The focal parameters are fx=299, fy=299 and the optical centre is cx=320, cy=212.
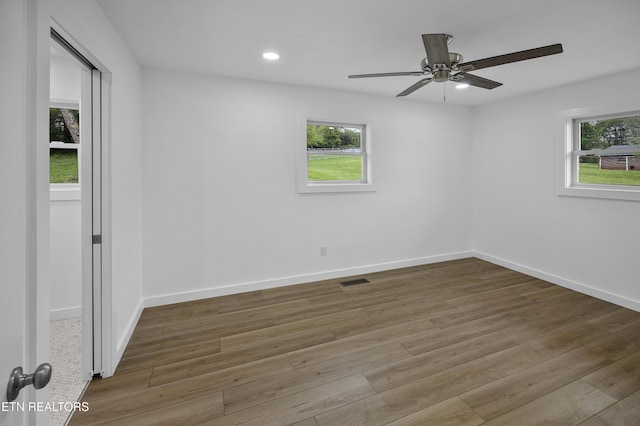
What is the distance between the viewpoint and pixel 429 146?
15.2ft

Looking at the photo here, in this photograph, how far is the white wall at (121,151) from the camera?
70.9 inches

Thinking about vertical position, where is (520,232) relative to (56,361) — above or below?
above

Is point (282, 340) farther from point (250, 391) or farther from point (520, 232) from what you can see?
point (520, 232)

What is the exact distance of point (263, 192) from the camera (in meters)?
3.65

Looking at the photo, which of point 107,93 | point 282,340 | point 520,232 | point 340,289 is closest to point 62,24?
point 107,93

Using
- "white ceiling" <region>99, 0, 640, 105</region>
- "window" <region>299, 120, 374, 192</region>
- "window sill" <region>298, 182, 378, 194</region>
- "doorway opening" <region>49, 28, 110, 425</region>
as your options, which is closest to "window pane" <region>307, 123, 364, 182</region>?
"window" <region>299, 120, 374, 192</region>

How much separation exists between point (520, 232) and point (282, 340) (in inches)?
149

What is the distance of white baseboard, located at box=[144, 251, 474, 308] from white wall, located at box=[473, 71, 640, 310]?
907 millimetres

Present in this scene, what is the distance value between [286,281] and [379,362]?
1808mm

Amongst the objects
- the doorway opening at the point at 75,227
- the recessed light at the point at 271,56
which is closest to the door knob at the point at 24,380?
the doorway opening at the point at 75,227

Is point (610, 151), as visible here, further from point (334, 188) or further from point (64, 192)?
point (64, 192)

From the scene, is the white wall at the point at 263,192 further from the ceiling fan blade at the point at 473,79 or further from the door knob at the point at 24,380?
the door knob at the point at 24,380

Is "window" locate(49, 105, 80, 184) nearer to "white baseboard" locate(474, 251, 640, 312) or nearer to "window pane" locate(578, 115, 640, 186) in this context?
"white baseboard" locate(474, 251, 640, 312)

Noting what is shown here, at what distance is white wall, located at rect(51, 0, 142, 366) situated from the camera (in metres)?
1.80
